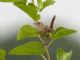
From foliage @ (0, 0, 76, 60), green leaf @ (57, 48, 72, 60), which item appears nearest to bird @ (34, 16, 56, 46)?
foliage @ (0, 0, 76, 60)

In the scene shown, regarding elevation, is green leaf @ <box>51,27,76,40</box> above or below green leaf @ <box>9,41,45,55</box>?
above

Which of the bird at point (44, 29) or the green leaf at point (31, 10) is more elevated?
the green leaf at point (31, 10)

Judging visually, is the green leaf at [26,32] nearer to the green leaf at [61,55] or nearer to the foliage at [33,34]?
the foliage at [33,34]

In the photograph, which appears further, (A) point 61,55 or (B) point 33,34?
(A) point 61,55

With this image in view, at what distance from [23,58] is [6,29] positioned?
129 cm

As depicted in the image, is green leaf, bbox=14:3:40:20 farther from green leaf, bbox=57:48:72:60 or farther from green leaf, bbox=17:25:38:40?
green leaf, bbox=57:48:72:60

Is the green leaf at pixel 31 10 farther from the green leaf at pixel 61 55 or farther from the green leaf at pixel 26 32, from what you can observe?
the green leaf at pixel 61 55

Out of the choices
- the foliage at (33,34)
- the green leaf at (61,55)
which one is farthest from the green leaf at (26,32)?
the green leaf at (61,55)

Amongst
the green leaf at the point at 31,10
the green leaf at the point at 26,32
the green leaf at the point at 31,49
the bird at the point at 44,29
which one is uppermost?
the green leaf at the point at 31,10

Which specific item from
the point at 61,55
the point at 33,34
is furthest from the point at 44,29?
the point at 61,55

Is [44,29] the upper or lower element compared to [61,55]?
upper

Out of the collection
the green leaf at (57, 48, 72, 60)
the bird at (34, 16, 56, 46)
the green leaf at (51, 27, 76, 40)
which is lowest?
the green leaf at (57, 48, 72, 60)

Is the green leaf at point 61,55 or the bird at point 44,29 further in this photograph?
the green leaf at point 61,55

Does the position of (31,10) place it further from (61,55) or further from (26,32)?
(61,55)
